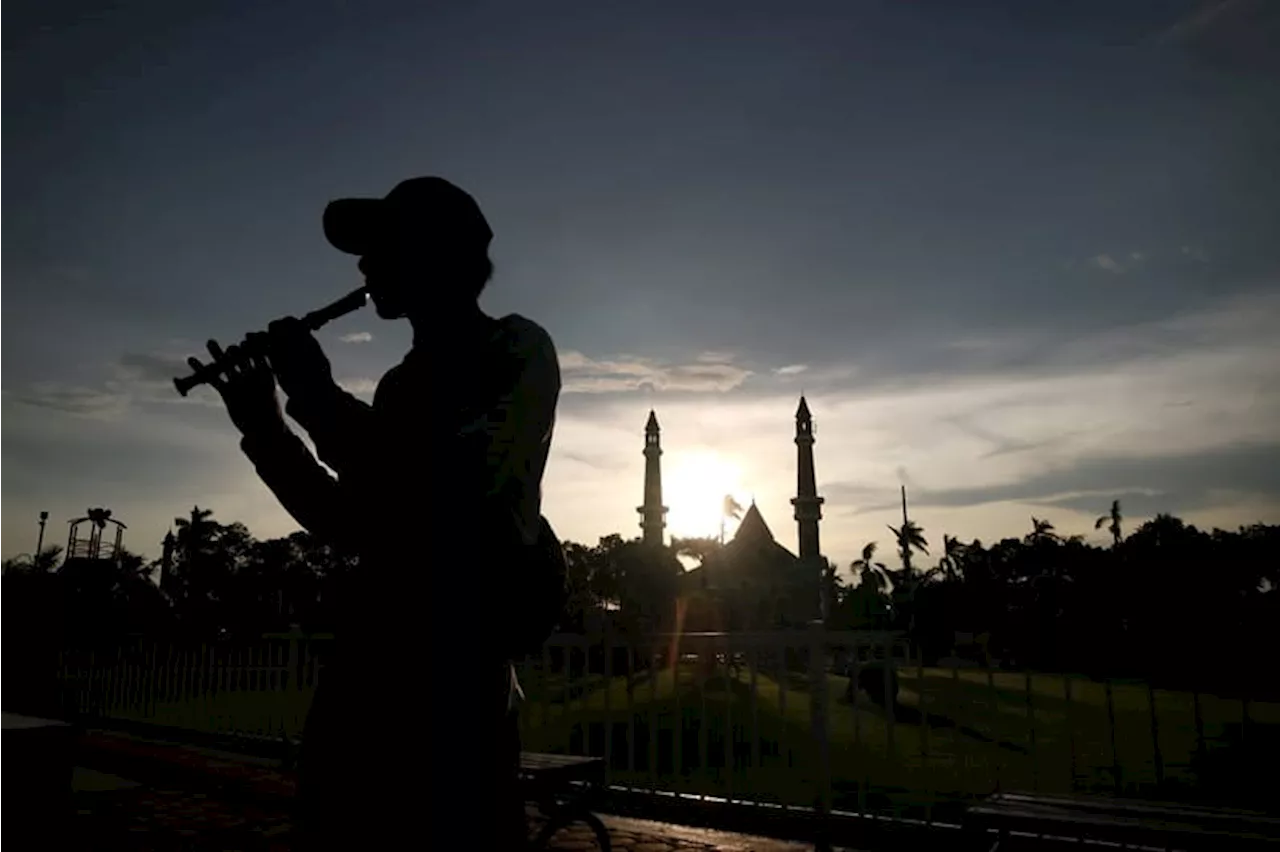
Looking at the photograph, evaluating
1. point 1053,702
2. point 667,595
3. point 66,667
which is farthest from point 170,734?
point 667,595

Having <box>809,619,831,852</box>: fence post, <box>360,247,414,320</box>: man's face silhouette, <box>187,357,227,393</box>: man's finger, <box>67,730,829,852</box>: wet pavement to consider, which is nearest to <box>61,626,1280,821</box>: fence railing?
<box>809,619,831,852</box>: fence post

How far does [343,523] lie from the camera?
1.23m

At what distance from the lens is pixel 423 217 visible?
1234 mm

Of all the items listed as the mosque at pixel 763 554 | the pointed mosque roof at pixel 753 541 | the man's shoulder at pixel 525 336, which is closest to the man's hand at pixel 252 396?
the man's shoulder at pixel 525 336

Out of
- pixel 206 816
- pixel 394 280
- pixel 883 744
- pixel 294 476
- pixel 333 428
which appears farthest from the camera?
pixel 883 744

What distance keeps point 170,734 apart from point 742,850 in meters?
9.03

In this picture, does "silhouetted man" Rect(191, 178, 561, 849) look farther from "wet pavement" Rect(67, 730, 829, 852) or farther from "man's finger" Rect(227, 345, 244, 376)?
"wet pavement" Rect(67, 730, 829, 852)

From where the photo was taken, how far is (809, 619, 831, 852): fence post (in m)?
5.53

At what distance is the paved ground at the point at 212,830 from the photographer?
16.7ft

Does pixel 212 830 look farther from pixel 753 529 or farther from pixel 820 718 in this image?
pixel 753 529

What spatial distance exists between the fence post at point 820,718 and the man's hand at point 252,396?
5.01 m

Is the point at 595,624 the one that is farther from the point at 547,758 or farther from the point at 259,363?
the point at 259,363

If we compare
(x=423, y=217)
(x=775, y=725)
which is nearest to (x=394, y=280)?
(x=423, y=217)

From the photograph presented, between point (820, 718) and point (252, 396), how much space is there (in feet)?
17.2
